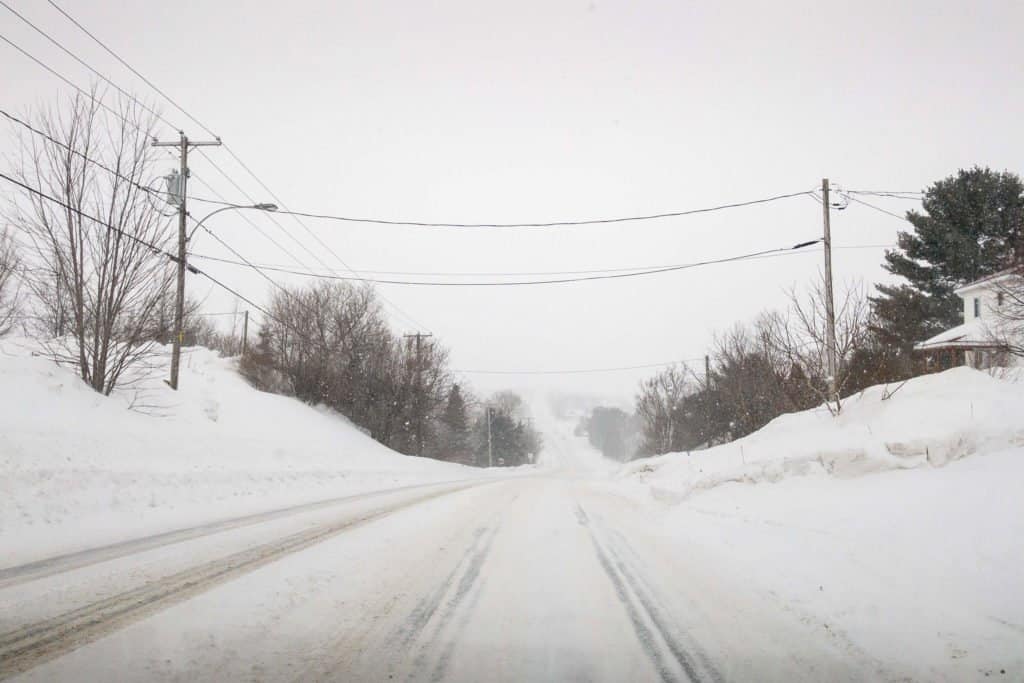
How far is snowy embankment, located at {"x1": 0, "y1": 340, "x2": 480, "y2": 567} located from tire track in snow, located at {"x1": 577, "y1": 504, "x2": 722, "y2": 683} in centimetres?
634

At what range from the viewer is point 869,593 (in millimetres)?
5484

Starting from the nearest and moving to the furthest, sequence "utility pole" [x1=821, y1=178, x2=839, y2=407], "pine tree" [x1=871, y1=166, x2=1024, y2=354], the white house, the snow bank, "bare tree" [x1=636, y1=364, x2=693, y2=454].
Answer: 1. the snow bank
2. "utility pole" [x1=821, y1=178, x2=839, y2=407]
3. the white house
4. "pine tree" [x1=871, y1=166, x2=1024, y2=354]
5. "bare tree" [x1=636, y1=364, x2=693, y2=454]

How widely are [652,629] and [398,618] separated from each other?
192 cm

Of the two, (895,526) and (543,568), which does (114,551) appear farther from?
(895,526)

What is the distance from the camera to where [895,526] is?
280 inches

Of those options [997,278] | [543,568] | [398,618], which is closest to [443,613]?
[398,618]

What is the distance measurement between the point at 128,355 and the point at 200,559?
487 inches

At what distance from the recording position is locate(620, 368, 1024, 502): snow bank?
9734mm

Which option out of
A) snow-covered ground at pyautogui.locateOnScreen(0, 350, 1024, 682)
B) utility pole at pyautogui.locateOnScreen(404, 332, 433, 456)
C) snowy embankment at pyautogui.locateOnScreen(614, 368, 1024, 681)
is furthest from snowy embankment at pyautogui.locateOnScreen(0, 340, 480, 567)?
utility pole at pyautogui.locateOnScreen(404, 332, 433, 456)

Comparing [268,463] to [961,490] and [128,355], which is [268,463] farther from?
[961,490]

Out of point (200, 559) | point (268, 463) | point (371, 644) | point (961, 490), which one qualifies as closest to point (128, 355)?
point (268, 463)

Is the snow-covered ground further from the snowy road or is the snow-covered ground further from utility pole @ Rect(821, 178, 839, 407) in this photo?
utility pole @ Rect(821, 178, 839, 407)

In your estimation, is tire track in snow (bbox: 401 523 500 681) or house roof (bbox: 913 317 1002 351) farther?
house roof (bbox: 913 317 1002 351)

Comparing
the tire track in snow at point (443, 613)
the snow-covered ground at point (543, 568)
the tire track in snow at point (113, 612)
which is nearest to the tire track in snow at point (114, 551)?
the snow-covered ground at point (543, 568)
